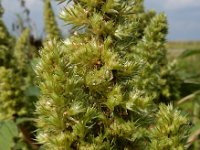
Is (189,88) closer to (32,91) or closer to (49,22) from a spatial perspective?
(32,91)

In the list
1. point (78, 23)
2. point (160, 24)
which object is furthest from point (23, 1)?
point (78, 23)

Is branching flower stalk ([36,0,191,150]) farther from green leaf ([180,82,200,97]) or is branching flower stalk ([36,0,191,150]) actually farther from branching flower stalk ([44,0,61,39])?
branching flower stalk ([44,0,61,39])

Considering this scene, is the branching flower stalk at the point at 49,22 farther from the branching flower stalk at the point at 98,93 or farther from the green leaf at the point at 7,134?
the branching flower stalk at the point at 98,93

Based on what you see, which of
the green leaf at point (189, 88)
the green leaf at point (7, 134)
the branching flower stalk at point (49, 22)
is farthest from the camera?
the branching flower stalk at point (49, 22)

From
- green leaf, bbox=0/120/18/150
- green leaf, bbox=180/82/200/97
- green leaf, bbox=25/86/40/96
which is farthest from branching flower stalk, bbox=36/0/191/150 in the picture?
green leaf, bbox=25/86/40/96

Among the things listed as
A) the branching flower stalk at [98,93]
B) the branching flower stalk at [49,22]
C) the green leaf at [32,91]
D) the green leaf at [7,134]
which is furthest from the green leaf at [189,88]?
the branching flower stalk at [98,93]
